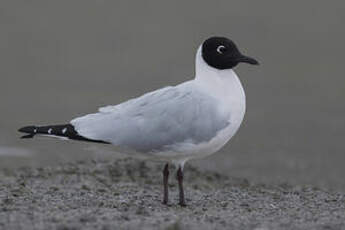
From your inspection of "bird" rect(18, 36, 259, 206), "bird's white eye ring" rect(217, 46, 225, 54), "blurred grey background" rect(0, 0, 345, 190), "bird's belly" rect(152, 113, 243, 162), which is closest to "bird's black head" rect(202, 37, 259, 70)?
"bird's white eye ring" rect(217, 46, 225, 54)

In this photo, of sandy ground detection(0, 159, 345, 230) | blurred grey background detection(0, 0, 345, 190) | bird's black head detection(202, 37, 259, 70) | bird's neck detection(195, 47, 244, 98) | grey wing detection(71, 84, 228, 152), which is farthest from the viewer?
blurred grey background detection(0, 0, 345, 190)

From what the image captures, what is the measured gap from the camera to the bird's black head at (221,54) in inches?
322

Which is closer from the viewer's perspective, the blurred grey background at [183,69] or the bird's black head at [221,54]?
the bird's black head at [221,54]

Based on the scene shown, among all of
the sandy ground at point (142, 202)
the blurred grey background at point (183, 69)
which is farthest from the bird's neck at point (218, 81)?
the blurred grey background at point (183, 69)

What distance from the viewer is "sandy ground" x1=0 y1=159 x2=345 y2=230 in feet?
22.2

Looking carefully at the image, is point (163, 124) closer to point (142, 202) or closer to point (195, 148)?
point (195, 148)

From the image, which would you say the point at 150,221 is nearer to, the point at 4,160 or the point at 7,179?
the point at 7,179

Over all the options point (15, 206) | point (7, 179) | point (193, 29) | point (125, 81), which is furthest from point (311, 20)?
point (15, 206)

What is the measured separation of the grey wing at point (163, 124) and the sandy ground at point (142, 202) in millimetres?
552

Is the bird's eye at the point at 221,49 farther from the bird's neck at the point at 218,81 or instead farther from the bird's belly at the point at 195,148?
the bird's belly at the point at 195,148

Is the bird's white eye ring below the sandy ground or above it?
above

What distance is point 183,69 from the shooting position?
17.2 m

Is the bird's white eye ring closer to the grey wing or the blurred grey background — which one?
the grey wing

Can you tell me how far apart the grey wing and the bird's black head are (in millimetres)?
432
